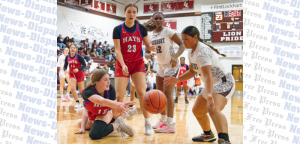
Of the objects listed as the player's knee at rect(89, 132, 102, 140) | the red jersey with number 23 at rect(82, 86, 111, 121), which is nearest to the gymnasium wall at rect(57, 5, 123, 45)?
the red jersey with number 23 at rect(82, 86, 111, 121)

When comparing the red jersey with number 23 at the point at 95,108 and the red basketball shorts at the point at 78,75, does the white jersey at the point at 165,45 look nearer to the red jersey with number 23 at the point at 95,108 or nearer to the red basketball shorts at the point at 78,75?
the red jersey with number 23 at the point at 95,108

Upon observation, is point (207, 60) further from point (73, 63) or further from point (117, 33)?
point (73, 63)

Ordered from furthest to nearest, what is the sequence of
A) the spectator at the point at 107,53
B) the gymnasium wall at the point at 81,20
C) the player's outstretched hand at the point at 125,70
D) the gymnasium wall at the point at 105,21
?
the spectator at the point at 107,53 → the gymnasium wall at the point at 105,21 → the gymnasium wall at the point at 81,20 → the player's outstretched hand at the point at 125,70

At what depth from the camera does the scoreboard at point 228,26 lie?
14781 mm

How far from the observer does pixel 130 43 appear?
3.28m

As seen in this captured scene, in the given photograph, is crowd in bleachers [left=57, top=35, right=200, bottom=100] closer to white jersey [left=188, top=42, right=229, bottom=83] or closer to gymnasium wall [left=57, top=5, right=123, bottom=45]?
gymnasium wall [left=57, top=5, right=123, bottom=45]

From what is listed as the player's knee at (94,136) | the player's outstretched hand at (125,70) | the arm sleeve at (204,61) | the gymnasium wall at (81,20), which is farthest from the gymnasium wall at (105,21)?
the arm sleeve at (204,61)

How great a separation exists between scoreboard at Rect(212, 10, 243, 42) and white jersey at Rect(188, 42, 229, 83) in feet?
43.1

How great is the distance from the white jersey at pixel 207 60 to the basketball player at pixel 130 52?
Answer: 847 mm

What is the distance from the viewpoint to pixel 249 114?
266 centimetres

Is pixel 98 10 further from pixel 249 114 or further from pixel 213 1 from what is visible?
pixel 249 114

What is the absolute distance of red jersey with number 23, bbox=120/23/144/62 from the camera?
327 centimetres

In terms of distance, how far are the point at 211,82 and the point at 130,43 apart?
1314 millimetres

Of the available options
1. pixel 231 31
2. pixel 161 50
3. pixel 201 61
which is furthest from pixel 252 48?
pixel 231 31
